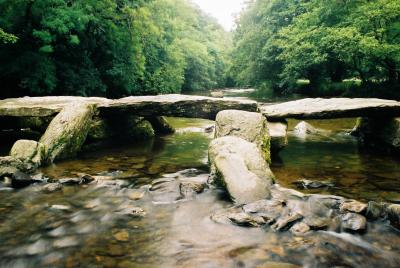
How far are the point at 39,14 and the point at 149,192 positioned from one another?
13.7m

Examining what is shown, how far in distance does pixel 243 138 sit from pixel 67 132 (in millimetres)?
4196

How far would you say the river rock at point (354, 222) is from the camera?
4.16m

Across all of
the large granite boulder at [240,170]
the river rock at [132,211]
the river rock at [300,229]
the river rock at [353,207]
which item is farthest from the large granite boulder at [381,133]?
the river rock at [132,211]

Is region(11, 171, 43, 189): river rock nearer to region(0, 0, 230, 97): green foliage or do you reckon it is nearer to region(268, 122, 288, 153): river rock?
region(268, 122, 288, 153): river rock

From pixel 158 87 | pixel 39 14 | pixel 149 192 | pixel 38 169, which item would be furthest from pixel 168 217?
pixel 158 87

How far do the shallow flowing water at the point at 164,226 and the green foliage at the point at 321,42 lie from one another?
40.7 feet

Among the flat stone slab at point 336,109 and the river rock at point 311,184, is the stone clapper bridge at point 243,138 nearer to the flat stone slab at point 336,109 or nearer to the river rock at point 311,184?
the flat stone slab at point 336,109

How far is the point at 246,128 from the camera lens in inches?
298

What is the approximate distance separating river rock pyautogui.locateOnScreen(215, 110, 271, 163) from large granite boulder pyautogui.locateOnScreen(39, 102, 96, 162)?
137 inches

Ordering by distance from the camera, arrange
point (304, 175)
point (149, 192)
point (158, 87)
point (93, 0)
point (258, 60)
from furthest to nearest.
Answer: point (258, 60)
point (158, 87)
point (93, 0)
point (304, 175)
point (149, 192)

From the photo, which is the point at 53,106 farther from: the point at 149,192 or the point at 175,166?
the point at 149,192

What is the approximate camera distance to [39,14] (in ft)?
51.7

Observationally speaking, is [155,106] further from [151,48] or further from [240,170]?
[151,48]

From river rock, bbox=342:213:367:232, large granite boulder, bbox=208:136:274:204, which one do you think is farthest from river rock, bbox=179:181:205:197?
A: river rock, bbox=342:213:367:232
